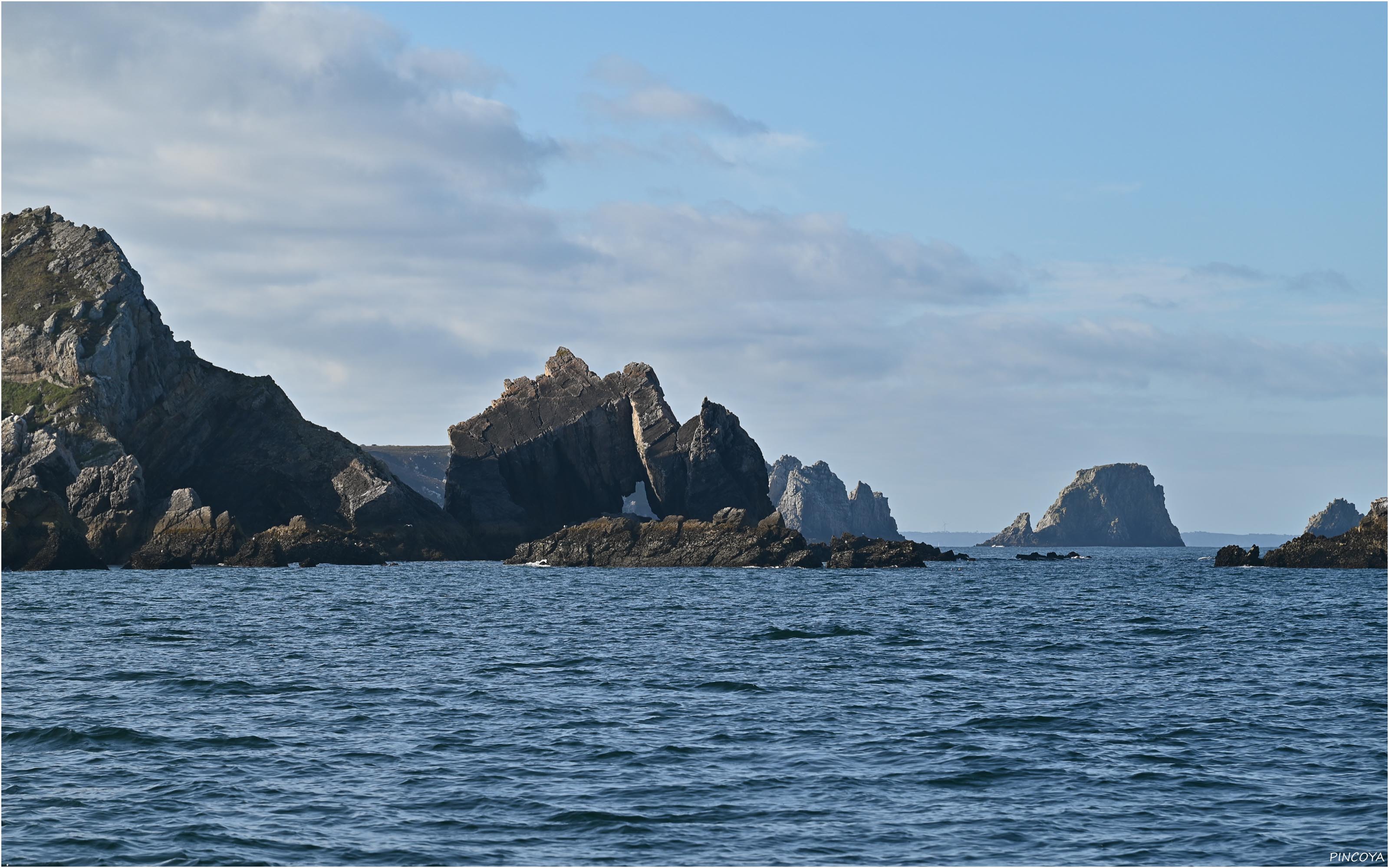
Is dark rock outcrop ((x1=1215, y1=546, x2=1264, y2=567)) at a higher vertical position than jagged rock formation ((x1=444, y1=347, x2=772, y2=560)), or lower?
lower

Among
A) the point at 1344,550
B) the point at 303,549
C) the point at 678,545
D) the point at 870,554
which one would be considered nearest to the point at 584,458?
the point at 678,545

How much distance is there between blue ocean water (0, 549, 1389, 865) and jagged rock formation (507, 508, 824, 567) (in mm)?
56594

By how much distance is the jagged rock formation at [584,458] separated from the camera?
13525cm

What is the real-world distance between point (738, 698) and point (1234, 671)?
15.4 m

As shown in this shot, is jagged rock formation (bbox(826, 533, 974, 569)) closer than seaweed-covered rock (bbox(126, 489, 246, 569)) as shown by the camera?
No

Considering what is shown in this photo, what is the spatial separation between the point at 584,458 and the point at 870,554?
131ft

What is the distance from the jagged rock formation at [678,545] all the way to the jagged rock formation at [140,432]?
15.6m

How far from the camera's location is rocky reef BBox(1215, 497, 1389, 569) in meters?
107

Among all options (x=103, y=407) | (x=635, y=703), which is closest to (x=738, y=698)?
(x=635, y=703)

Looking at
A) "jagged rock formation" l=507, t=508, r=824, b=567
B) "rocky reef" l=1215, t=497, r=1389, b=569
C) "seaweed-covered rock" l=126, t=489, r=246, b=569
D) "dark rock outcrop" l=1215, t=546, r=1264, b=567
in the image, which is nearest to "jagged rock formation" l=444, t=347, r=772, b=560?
"jagged rock formation" l=507, t=508, r=824, b=567

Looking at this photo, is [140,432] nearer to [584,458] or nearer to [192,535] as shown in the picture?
[192,535]

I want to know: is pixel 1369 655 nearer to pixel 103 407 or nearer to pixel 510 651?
pixel 510 651

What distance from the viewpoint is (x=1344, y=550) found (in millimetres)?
110938

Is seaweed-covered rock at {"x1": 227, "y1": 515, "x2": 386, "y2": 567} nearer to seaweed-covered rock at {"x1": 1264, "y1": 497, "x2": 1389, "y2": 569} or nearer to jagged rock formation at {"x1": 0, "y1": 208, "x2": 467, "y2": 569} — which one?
jagged rock formation at {"x1": 0, "y1": 208, "x2": 467, "y2": 569}
